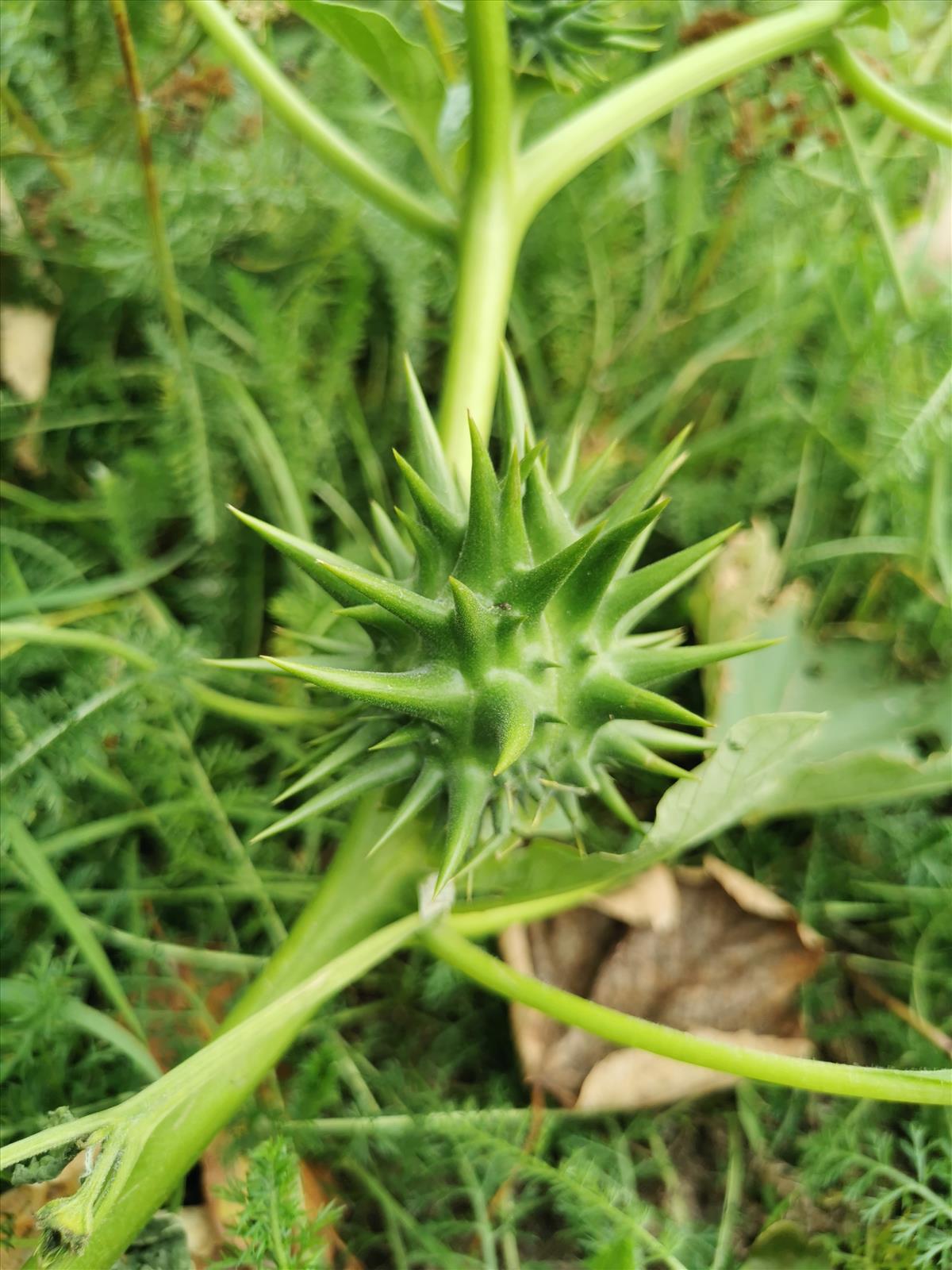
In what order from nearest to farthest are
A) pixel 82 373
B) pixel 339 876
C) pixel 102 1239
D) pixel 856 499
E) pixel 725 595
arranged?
pixel 102 1239
pixel 339 876
pixel 82 373
pixel 725 595
pixel 856 499

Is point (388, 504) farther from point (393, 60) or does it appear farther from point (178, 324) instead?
point (393, 60)

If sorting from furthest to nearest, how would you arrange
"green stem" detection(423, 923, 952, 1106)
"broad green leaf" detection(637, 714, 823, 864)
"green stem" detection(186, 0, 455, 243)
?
"green stem" detection(186, 0, 455, 243), "broad green leaf" detection(637, 714, 823, 864), "green stem" detection(423, 923, 952, 1106)

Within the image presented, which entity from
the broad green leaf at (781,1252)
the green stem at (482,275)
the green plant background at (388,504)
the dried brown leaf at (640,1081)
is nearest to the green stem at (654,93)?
the green stem at (482,275)

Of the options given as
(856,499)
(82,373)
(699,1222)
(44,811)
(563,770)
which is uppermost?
(82,373)

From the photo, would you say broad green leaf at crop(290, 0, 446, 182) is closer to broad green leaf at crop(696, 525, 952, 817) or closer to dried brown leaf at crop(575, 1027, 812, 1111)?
broad green leaf at crop(696, 525, 952, 817)

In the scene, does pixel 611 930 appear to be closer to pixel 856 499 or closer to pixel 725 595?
pixel 725 595

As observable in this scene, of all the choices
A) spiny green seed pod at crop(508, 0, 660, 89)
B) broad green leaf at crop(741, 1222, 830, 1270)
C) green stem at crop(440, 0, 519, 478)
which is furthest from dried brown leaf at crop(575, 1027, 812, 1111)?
spiny green seed pod at crop(508, 0, 660, 89)

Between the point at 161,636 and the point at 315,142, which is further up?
the point at 315,142

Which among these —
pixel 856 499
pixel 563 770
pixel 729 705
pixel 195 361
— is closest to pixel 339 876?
pixel 563 770
